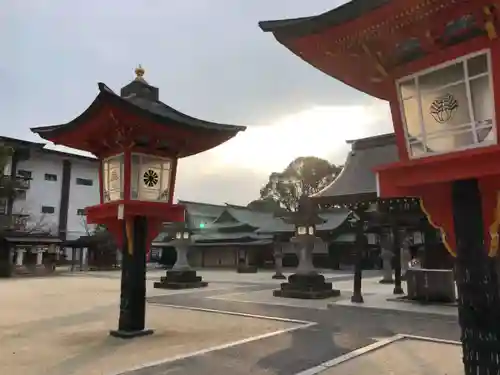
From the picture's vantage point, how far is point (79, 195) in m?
48.5

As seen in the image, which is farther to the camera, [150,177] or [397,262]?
[397,262]

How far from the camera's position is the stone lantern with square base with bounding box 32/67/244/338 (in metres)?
9.16

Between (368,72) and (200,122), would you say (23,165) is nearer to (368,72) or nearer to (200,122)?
(200,122)

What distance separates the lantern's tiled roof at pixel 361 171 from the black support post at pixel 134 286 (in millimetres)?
7108

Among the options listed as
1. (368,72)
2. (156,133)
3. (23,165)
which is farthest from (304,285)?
(23,165)

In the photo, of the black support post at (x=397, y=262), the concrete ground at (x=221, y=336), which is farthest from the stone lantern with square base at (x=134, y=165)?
the black support post at (x=397, y=262)

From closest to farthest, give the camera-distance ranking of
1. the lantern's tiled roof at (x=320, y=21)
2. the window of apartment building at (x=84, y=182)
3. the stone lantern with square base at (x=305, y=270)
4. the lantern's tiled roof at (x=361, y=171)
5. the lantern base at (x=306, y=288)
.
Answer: the lantern's tiled roof at (x=320, y=21)
the lantern's tiled roof at (x=361, y=171)
the lantern base at (x=306, y=288)
the stone lantern with square base at (x=305, y=270)
the window of apartment building at (x=84, y=182)

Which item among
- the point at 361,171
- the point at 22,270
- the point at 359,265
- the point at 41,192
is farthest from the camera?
the point at 41,192

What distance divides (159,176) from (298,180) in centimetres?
3993

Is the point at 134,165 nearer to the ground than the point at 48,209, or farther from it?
nearer to the ground

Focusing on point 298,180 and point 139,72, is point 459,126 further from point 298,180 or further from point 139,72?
point 298,180

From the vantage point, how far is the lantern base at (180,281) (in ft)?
72.6

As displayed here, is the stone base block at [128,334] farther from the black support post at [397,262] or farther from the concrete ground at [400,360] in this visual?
the black support post at [397,262]

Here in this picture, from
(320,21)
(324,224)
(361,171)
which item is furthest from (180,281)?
(324,224)
